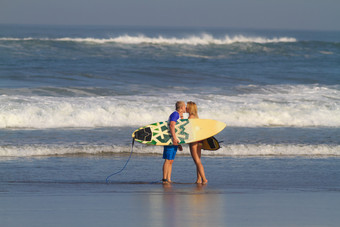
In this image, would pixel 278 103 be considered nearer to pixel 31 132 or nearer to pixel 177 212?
pixel 31 132

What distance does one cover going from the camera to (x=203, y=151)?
9.80m

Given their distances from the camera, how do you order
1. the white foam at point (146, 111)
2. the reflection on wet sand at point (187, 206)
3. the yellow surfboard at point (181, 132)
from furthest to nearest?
the white foam at point (146, 111), the yellow surfboard at point (181, 132), the reflection on wet sand at point (187, 206)

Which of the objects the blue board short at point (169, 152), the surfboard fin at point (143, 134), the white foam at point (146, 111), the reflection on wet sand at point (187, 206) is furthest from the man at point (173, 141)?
the white foam at point (146, 111)

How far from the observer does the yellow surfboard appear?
7688mm

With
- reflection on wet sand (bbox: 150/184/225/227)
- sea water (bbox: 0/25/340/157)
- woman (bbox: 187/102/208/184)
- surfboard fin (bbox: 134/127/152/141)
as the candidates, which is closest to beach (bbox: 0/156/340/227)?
reflection on wet sand (bbox: 150/184/225/227)

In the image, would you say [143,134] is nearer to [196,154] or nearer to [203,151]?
[196,154]

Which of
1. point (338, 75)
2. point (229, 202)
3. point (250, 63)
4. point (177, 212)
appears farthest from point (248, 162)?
point (250, 63)

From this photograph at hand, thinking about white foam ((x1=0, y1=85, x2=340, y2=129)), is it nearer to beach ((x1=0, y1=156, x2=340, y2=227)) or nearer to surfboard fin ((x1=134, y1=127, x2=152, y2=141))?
beach ((x1=0, y1=156, x2=340, y2=227))

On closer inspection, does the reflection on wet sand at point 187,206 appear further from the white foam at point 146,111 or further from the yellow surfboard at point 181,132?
the white foam at point 146,111

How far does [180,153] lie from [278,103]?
614 centimetres

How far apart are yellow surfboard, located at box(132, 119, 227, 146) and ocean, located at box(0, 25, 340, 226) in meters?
0.58

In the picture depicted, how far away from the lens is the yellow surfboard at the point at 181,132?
7.69m

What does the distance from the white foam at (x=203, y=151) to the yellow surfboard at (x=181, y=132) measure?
170cm

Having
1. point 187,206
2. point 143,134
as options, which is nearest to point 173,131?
point 143,134
